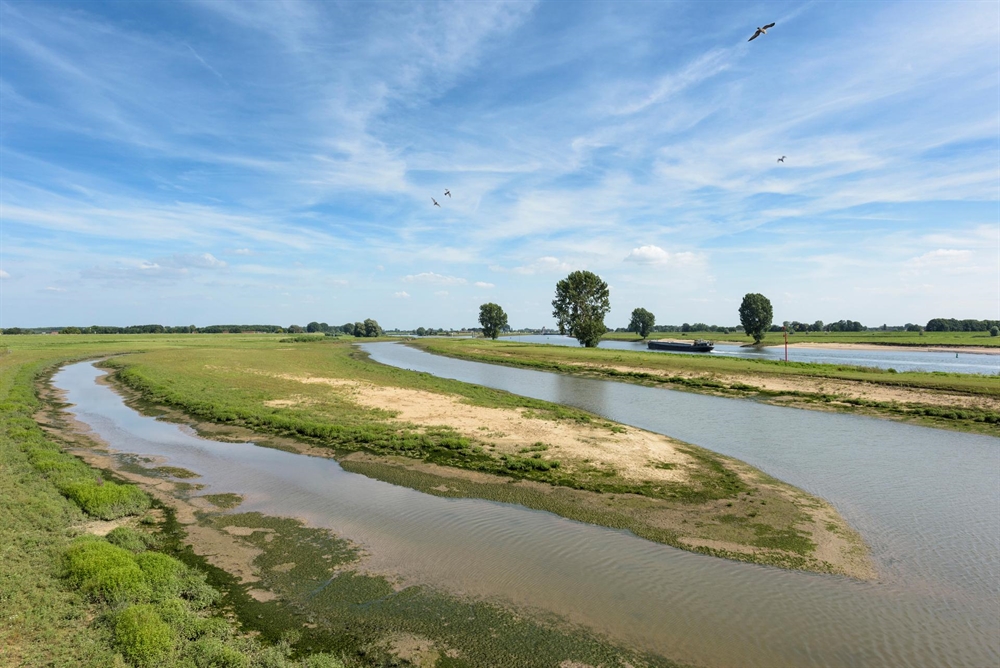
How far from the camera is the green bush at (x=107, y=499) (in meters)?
12.2

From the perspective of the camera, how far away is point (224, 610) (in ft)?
27.6

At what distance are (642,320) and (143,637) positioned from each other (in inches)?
6582

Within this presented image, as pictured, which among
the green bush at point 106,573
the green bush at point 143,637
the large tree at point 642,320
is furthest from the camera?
the large tree at point 642,320

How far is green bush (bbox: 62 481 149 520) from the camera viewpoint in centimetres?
1221

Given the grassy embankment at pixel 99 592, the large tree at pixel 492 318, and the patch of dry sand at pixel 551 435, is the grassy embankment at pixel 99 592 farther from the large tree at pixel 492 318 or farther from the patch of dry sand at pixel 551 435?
the large tree at pixel 492 318

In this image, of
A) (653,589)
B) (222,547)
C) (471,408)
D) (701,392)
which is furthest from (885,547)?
(701,392)

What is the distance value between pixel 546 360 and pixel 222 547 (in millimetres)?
55341

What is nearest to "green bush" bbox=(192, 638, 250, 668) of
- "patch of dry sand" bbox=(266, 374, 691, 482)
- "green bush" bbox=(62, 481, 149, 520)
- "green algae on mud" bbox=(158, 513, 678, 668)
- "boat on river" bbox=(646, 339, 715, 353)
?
"green algae on mud" bbox=(158, 513, 678, 668)

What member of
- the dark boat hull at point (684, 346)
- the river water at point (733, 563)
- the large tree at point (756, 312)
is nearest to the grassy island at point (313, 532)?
the river water at point (733, 563)

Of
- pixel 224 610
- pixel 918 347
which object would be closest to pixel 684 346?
pixel 918 347

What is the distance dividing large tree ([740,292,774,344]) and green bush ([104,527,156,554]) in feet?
388

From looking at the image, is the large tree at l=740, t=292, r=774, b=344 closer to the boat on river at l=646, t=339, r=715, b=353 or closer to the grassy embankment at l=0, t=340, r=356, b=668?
the boat on river at l=646, t=339, r=715, b=353

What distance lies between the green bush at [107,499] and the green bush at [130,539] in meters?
1.47

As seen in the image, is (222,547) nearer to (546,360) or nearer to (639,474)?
(639,474)
